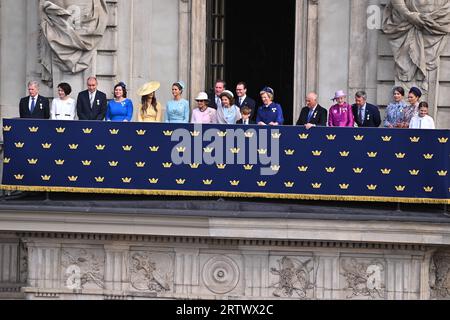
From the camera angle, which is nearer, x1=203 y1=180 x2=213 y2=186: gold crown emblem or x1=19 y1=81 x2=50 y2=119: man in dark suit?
x1=203 y1=180 x2=213 y2=186: gold crown emblem

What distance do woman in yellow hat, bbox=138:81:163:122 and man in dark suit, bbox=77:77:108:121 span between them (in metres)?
0.71

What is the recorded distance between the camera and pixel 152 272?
50.5m

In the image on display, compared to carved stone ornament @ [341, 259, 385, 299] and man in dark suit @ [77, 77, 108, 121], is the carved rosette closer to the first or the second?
carved stone ornament @ [341, 259, 385, 299]


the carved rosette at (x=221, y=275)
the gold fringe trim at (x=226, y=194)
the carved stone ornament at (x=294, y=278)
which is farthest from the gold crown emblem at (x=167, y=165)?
the carved stone ornament at (x=294, y=278)

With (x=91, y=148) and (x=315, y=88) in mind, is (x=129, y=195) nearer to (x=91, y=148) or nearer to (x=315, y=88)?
(x=91, y=148)

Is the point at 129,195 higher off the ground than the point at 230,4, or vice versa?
the point at 230,4

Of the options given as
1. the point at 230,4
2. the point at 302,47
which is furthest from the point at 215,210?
the point at 230,4

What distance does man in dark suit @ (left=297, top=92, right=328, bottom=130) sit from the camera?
163ft

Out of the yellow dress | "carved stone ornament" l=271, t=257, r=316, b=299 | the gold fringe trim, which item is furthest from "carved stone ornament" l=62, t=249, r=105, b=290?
"carved stone ornament" l=271, t=257, r=316, b=299

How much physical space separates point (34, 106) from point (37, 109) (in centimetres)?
9

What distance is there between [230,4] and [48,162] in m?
8.24

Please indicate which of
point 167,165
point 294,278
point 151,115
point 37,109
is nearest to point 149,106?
point 151,115

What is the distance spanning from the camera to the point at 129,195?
50.3 meters

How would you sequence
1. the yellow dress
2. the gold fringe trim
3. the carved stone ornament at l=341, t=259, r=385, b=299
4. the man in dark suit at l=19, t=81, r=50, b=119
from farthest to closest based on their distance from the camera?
the man in dark suit at l=19, t=81, r=50, b=119, the yellow dress, the carved stone ornament at l=341, t=259, r=385, b=299, the gold fringe trim
